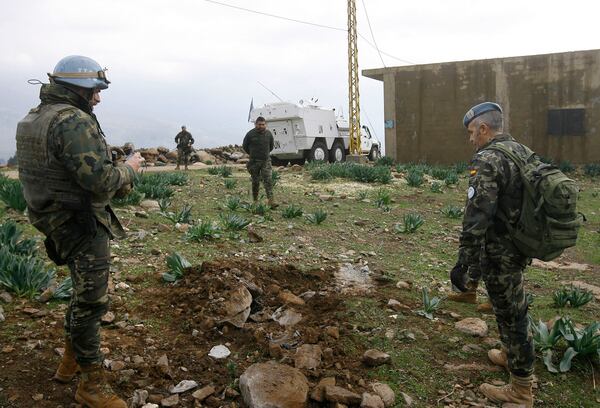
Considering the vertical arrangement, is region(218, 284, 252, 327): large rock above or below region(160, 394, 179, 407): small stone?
above

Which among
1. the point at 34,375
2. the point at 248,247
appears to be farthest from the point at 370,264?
the point at 34,375

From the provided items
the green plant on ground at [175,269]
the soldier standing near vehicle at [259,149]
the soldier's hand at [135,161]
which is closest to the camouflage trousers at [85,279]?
the soldier's hand at [135,161]

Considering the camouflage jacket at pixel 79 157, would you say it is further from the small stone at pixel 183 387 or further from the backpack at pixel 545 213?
the backpack at pixel 545 213

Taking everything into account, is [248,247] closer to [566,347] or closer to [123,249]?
[123,249]

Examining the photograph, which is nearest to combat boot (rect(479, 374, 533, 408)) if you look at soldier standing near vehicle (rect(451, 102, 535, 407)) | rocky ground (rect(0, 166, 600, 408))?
soldier standing near vehicle (rect(451, 102, 535, 407))

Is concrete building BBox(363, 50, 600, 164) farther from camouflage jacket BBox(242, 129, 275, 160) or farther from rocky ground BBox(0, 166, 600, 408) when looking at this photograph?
rocky ground BBox(0, 166, 600, 408)

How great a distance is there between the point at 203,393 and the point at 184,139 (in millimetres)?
14765

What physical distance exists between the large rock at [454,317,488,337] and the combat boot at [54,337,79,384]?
9.04 ft

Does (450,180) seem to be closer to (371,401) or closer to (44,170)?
(371,401)

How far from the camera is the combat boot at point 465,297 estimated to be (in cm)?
470

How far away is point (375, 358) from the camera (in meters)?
3.39

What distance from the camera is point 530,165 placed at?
297 centimetres

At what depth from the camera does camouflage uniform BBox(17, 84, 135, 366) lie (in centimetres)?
253

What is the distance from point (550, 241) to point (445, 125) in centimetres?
1717
